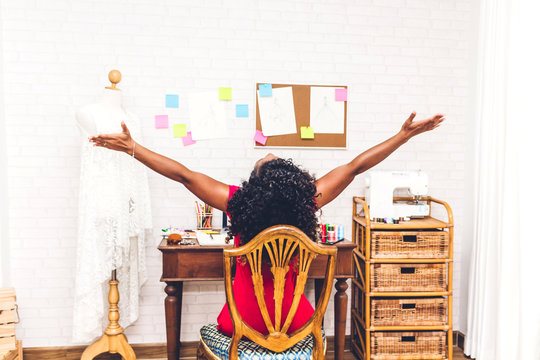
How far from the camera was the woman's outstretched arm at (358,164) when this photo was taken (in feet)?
5.72

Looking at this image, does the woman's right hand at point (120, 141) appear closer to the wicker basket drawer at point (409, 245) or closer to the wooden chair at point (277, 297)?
the wooden chair at point (277, 297)

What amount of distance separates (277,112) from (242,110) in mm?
246

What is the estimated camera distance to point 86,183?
2.40m

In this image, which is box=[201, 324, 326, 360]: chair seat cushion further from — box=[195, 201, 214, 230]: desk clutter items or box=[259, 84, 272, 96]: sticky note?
box=[259, 84, 272, 96]: sticky note

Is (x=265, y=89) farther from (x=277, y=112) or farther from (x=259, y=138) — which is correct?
(x=259, y=138)

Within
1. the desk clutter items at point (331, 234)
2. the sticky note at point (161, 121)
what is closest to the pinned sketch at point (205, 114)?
the sticky note at point (161, 121)

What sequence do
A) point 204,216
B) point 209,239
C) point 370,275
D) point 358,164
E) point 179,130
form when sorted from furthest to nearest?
1. point 179,130
2. point 204,216
3. point 370,275
4. point 209,239
5. point 358,164

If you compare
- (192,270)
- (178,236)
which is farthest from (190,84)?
(192,270)

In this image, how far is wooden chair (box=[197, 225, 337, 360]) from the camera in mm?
1464

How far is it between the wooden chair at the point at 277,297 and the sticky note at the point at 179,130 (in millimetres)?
1527

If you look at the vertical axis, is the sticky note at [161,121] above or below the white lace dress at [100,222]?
above

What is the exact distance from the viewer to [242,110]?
2918 millimetres

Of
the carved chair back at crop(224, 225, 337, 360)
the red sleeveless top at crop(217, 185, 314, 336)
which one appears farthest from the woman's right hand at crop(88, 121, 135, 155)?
the carved chair back at crop(224, 225, 337, 360)

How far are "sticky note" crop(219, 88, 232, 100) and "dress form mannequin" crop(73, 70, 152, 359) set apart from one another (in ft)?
2.09
